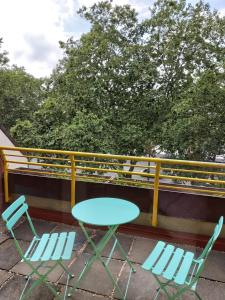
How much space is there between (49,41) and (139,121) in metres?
7.14

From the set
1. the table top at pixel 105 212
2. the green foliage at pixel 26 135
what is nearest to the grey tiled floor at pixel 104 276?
the table top at pixel 105 212

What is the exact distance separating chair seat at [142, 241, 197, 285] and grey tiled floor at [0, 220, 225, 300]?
389 millimetres

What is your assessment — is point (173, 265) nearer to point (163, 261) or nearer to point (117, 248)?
point (163, 261)

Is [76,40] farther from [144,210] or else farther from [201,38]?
[144,210]

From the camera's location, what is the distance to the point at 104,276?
2.33 metres

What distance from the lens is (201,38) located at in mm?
10102

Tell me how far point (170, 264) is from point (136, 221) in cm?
124

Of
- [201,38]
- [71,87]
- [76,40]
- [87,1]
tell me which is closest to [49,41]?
[76,40]

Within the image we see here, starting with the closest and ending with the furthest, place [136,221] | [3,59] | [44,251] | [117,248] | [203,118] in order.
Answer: [44,251]
[117,248]
[136,221]
[203,118]
[3,59]

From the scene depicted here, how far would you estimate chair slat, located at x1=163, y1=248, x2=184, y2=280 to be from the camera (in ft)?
5.79

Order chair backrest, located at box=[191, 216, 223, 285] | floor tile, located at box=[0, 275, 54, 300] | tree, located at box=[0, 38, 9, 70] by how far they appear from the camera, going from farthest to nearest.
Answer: tree, located at box=[0, 38, 9, 70] < floor tile, located at box=[0, 275, 54, 300] < chair backrest, located at box=[191, 216, 223, 285]

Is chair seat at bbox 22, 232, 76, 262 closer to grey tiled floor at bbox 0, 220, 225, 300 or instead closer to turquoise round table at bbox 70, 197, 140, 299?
turquoise round table at bbox 70, 197, 140, 299

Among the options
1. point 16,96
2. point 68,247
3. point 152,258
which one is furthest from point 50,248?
point 16,96

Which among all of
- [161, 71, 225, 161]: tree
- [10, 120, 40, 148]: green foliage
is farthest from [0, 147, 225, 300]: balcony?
[10, 120, 40, 148]: green foliage
